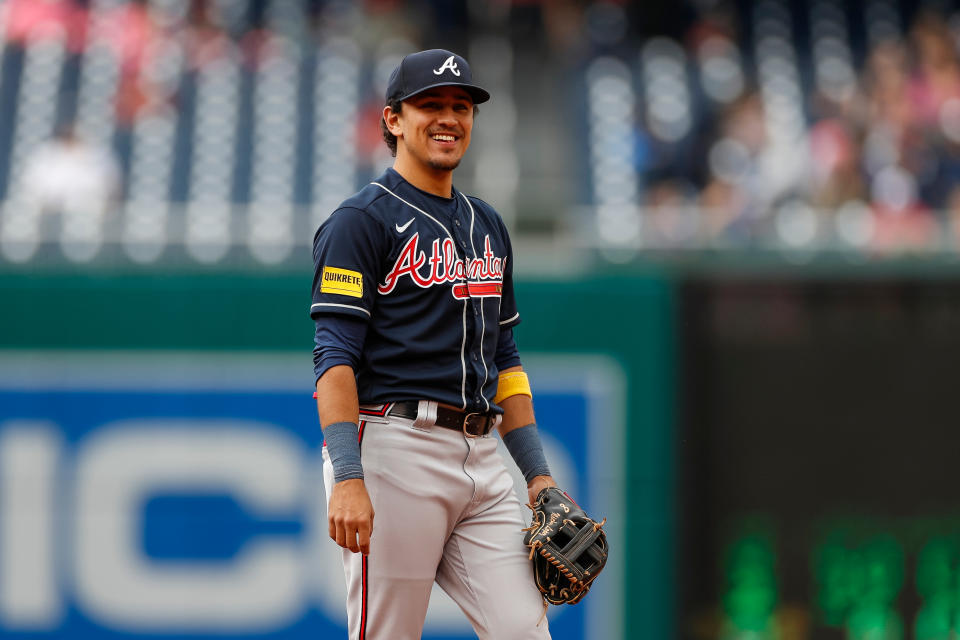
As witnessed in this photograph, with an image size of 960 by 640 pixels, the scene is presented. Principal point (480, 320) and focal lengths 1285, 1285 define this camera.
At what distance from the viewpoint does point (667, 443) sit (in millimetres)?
6258

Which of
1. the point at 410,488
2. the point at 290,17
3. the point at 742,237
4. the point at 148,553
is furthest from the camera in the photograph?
the point at 290,17

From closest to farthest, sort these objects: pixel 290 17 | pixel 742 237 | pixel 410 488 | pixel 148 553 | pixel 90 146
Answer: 1. pixel 410 488
2. pixel 148 553
3. pixel 742 237
4. pixel 90 146
5. pixel 290 17

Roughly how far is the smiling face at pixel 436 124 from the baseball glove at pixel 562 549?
2.82 feet

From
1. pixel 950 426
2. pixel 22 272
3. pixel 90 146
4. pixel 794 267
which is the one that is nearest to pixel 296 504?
pixel 22 272

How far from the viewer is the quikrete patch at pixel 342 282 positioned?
2.87 metres

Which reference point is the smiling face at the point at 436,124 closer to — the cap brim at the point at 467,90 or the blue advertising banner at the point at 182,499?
the cap brim at the point at 467,90

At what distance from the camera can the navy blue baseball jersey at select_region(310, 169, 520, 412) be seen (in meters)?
2.89

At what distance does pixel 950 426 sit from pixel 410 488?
394cm

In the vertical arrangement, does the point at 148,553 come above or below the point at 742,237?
below

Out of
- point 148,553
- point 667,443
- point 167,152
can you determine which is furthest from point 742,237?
point 167,152

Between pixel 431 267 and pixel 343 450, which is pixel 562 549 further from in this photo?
pixel 431 267

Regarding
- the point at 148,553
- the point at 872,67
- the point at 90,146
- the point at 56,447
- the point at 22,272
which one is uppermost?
the point at 872,67

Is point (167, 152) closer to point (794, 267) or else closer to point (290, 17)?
point (290, 17)

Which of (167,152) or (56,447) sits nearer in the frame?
(56,447)
